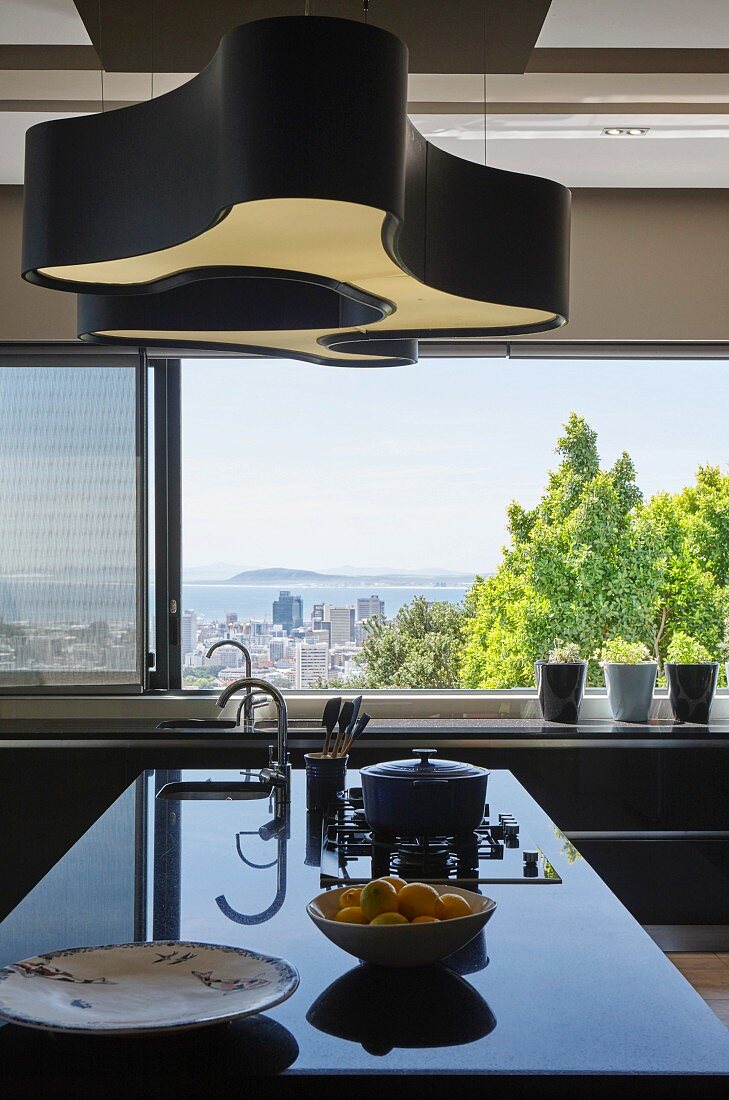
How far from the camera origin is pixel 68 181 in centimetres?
167

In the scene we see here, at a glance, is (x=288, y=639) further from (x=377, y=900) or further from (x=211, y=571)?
(x=377, y=900)

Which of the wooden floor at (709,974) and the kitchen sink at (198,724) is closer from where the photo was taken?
the wooden floor at (709,974)

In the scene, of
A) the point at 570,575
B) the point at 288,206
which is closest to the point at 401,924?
the point at 288,206

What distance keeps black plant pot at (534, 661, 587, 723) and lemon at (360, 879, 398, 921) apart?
2.85 metres

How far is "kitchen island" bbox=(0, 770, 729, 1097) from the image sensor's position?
1.17 meters

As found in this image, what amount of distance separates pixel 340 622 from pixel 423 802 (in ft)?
8.85

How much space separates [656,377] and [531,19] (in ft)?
6.66

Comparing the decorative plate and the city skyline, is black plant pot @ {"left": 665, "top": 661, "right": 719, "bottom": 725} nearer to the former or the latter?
the city skyline

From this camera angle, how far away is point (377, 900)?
59.2 inches

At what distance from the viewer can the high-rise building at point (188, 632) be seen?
466 centimetres

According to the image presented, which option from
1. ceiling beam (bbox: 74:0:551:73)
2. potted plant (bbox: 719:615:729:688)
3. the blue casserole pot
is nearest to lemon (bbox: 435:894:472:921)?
the blue casserole pot

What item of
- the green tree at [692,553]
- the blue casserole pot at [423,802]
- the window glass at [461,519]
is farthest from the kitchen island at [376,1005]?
the green tree at [692,553]

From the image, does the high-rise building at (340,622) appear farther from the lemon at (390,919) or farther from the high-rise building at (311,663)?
the lemon at (390,919)

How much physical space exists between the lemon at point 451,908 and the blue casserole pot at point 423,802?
20.8 inches
